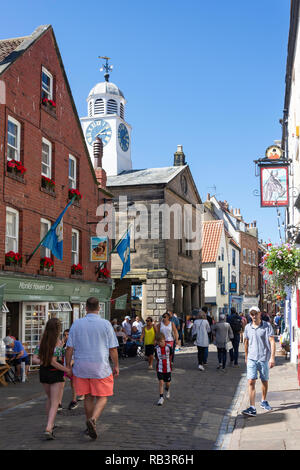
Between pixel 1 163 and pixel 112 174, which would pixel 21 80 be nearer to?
pixel 1 163

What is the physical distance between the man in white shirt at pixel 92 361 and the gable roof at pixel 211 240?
4136 cm

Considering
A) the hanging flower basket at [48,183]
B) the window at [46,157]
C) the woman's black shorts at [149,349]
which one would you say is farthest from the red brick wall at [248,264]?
the woman's black shorts at [149,349]

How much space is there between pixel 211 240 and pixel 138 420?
41570 mm

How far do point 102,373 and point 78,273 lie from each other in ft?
50.4

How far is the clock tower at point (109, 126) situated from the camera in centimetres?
3844

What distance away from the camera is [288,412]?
9148 mm

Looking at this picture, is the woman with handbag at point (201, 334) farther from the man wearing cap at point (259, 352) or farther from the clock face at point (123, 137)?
the clock face at point (123, 137)

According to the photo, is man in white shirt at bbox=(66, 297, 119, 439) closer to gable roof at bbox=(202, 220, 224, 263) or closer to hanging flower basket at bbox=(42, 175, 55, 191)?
hanging flower basket at bbox=(42, 175, 55, 191)

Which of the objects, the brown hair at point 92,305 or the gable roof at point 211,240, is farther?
the gable roof at point 211,240

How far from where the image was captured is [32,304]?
18.3 m

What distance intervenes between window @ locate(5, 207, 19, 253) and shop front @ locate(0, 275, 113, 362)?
1.05 metres

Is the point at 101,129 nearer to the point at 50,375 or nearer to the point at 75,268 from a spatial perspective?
the point at 75,268

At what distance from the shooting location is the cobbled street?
7121 mm

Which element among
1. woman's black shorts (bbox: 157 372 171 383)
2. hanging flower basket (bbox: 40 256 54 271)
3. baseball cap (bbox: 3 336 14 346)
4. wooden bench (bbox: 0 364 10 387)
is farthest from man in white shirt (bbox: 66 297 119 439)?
hanging flower basket (bbox: 40 256 54 271)
